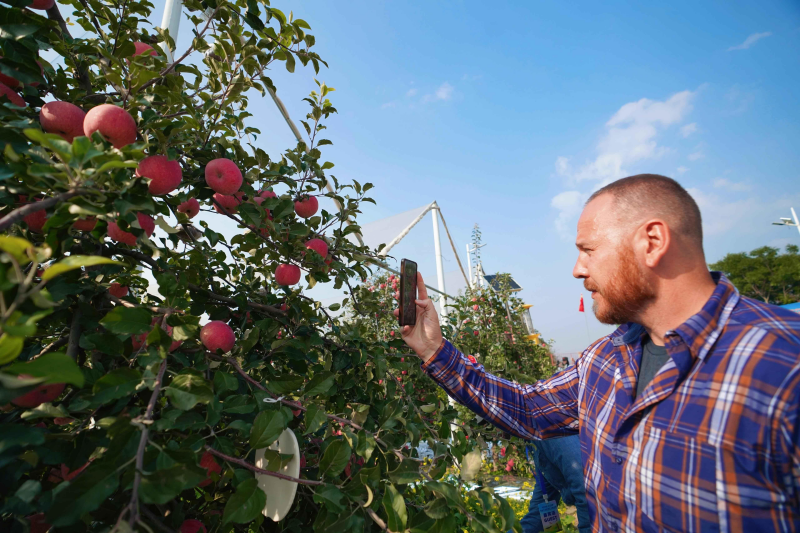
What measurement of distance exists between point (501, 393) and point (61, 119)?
1.53 meters

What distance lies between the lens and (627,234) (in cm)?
115

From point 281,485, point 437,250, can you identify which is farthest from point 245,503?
point 437,250

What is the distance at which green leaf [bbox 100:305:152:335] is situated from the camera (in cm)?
67

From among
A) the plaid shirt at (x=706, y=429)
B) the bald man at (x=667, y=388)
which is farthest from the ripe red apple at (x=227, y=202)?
the plaid shirt at (x=706, y=429)

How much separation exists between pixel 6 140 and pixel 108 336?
0.38 metres

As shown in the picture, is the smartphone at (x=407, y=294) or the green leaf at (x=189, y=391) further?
the smartphone at (x=407, y=294)

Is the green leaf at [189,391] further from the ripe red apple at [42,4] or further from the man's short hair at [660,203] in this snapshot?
the man's short hair at [660,203]

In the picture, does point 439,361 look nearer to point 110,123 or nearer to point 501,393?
point 501,393

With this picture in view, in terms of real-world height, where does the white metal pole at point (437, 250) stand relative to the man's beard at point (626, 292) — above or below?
above

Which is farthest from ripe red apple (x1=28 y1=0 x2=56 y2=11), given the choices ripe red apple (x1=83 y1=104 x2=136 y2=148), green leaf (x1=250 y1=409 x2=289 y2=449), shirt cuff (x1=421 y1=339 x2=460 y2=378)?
shirt cuff (x1=421 y1=339 x2=460 y2=378)

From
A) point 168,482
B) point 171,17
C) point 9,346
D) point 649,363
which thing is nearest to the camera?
point 9,346

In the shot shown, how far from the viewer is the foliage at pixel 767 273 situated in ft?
88.6

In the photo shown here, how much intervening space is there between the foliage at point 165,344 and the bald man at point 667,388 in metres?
0.39

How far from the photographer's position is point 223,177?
109 cm
